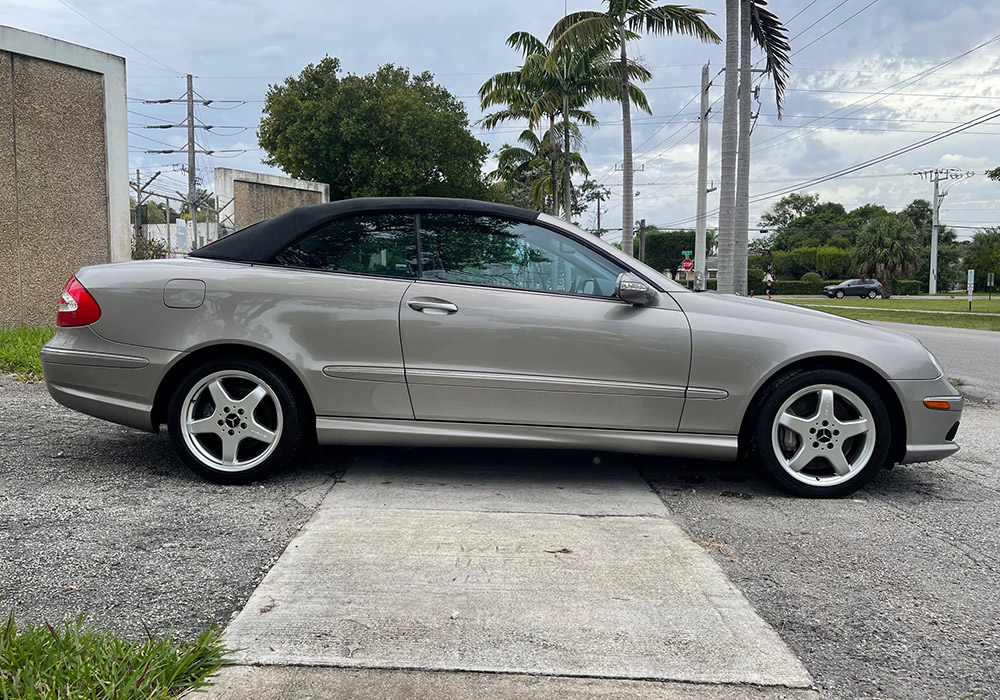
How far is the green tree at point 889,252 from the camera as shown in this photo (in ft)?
226

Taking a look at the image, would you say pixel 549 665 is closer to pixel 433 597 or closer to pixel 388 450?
pixel 433 597

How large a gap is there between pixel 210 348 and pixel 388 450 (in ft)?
4.39

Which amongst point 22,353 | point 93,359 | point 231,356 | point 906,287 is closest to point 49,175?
point 22,353

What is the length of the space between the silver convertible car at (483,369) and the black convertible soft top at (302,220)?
12 cm

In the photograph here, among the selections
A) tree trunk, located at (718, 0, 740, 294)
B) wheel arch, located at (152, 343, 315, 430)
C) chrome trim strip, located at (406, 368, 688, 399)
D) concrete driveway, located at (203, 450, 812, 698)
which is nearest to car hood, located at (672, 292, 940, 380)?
chrome trim strip, located at (406, 368, 688, 399)

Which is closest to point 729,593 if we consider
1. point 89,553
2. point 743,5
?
point 89,553

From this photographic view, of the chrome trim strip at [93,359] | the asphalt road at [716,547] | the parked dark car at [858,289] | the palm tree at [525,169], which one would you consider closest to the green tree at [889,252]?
the parked dark car at [858,289]

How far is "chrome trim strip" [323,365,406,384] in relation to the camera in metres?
4.02

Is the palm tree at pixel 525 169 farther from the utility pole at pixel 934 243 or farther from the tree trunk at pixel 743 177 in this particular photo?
the utility pole at pixel 934 243

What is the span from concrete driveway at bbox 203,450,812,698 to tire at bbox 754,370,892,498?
707mm

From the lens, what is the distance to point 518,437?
4.03m

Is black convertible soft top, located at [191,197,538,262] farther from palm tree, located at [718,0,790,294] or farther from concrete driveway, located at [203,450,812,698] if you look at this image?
palm tree, located at [718,0,790,294]

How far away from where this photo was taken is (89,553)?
3.09m

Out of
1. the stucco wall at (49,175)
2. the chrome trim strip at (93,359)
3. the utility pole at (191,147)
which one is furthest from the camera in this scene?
the utility pole at (191,147)
